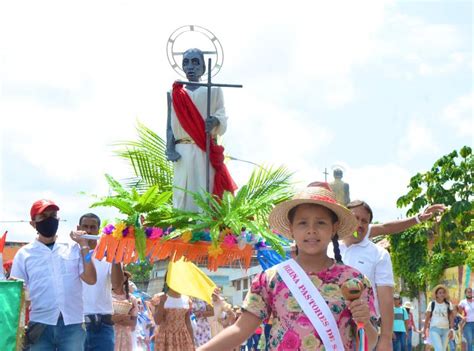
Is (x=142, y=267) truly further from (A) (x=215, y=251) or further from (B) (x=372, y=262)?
(B) (x=372, y=262)

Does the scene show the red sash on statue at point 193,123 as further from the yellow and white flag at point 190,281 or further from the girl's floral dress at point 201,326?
the girl's floral dress at point 201,326

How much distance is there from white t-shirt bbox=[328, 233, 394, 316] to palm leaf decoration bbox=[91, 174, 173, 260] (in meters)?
1.98

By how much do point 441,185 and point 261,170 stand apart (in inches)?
Answer: 1067

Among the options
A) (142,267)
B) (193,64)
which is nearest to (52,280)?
(193,64)

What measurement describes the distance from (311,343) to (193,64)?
18.4ft

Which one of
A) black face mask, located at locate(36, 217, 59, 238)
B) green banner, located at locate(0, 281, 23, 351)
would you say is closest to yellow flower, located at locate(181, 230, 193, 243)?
black face mask, located at locate(36, 217, 59, 238)

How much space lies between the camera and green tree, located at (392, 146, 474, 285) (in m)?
32.8

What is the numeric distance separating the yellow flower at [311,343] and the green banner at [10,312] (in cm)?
317

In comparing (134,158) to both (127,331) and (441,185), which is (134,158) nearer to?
(127,331)

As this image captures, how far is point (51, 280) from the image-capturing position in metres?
7.53

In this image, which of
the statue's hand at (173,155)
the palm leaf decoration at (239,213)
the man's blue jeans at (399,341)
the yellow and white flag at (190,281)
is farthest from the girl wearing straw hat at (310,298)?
the man's blue jeans at (399,341)

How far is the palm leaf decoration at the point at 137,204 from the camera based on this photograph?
25.8ft

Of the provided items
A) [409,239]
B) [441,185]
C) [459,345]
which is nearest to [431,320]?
[459,345]

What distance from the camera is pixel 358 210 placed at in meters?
6.85
